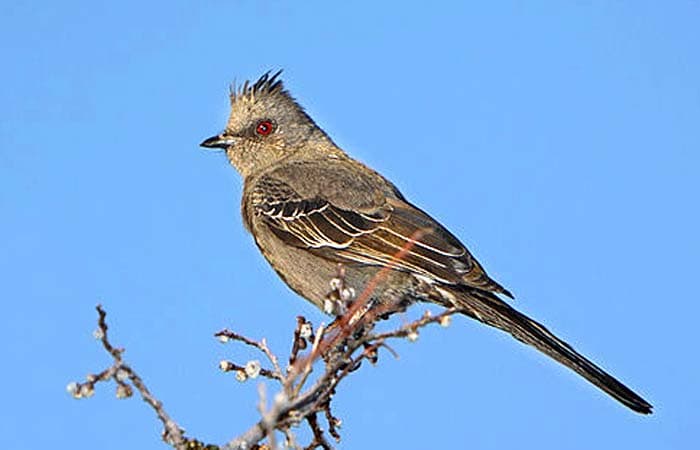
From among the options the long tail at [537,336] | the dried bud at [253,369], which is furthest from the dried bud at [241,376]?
the long tail at [537,336]

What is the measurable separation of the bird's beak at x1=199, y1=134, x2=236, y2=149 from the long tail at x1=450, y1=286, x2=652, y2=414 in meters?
3.73

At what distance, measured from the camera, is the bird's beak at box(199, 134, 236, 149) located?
1146 centimetres

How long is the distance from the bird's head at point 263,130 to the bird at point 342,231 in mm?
11

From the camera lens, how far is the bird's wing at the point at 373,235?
877 cm

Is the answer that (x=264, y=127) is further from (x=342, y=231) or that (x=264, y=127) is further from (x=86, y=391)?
(x=86, y=391)

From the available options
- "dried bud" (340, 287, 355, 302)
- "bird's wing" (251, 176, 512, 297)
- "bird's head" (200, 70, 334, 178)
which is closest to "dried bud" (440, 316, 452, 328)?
"dried bud" (340, 287, 355, 302)

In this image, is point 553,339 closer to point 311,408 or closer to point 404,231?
point 404,231

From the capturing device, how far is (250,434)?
14.3 ft

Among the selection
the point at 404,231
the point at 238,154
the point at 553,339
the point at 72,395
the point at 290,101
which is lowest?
the point at 72,395

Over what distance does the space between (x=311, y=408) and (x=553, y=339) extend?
3753 mm

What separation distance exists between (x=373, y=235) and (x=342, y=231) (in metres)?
0.29

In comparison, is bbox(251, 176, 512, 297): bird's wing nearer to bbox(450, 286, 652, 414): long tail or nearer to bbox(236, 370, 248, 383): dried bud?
A: bbox(450, 286, 652, 414): long tail

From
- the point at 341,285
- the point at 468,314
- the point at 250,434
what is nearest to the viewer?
the point at 250,434

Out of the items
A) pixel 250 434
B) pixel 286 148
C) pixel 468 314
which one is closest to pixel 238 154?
pixel 286 148
